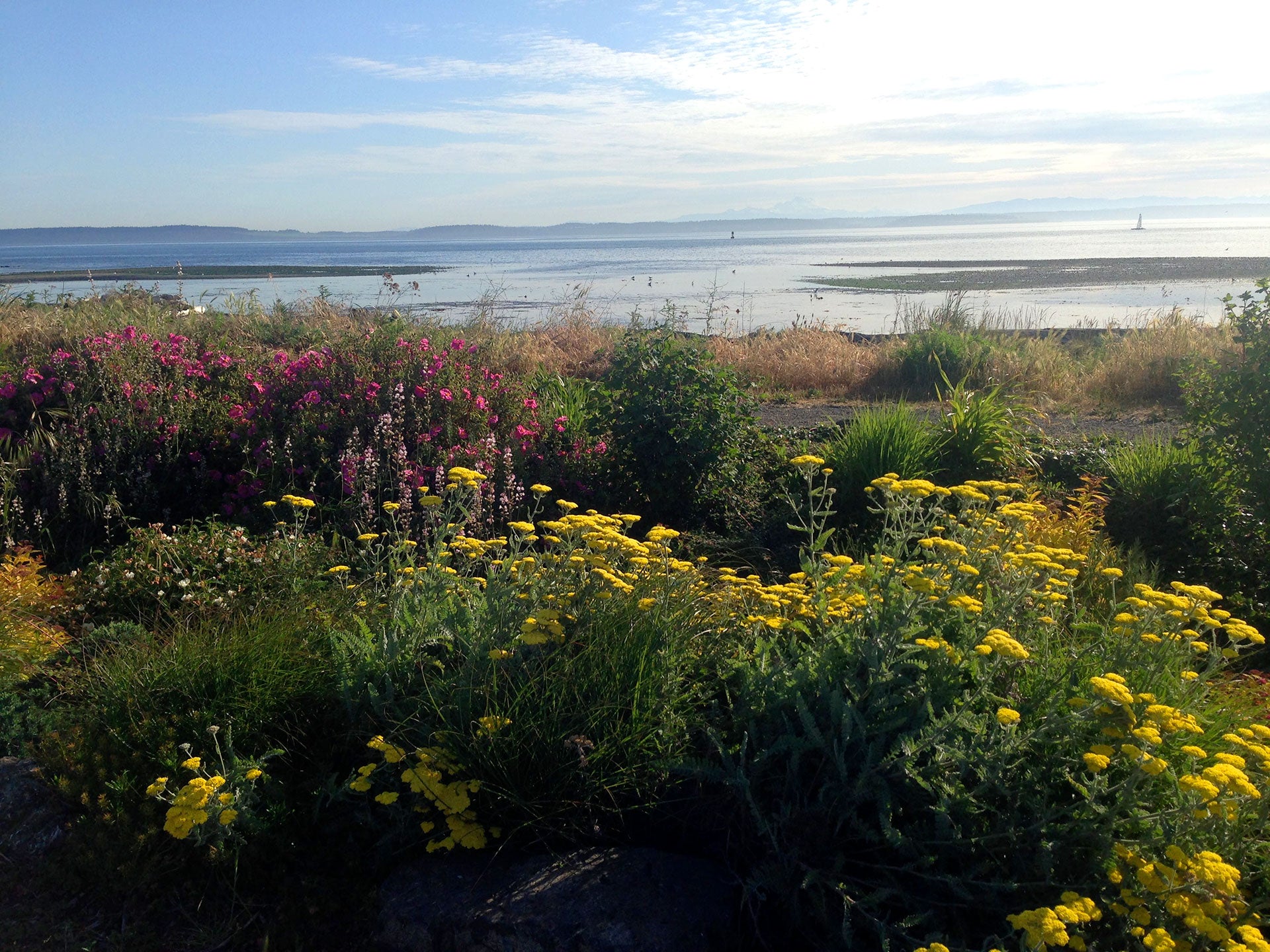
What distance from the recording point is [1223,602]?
587cm

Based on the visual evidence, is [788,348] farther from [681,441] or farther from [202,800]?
[202,800]

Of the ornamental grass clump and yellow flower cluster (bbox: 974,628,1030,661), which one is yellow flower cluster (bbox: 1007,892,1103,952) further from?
the ornamental grass clump

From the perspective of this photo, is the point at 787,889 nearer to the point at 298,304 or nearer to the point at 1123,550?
the point at 1123,550

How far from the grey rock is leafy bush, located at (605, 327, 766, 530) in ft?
14.4

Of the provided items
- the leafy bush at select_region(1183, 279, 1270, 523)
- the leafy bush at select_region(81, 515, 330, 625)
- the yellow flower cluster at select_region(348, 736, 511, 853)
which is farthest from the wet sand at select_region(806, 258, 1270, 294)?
the yellow flower cluster at select_region(348, 736, 511, 853)

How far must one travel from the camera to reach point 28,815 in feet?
11.3

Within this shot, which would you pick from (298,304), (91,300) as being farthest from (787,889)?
(298,304)

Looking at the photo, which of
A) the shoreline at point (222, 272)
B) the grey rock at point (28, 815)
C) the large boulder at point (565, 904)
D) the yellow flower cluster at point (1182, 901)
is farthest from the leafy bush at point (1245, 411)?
the shoreline at point (222, 272)

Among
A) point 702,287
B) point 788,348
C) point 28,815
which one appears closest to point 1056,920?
point 28,815

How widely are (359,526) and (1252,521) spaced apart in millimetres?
6045

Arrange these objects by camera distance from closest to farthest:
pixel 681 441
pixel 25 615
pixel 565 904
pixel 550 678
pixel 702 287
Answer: pixel 565 904 → pixel 550 678 → pixel 25 615 → pixel 681 441 → pixel 702 287

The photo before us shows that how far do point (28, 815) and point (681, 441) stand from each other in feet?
15.2

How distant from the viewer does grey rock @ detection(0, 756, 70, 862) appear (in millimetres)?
3365

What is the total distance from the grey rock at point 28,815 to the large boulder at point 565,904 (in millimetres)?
1390
